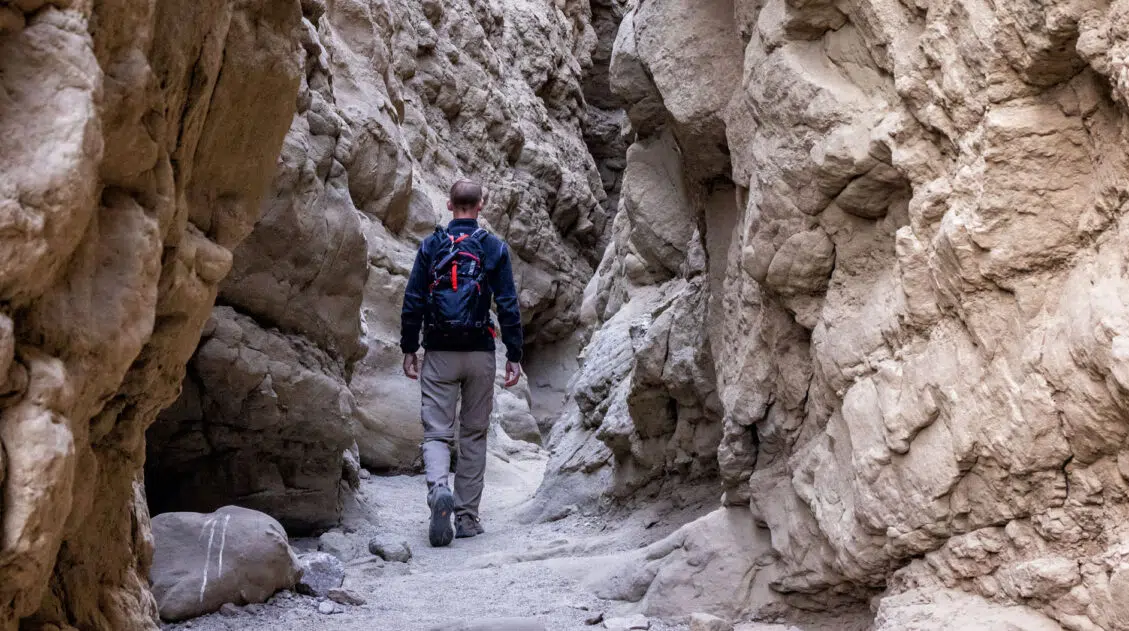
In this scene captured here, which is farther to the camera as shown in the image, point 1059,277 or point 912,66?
point 912,66

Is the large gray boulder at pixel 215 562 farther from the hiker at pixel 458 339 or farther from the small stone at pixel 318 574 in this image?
the hiker at pixel 458 339

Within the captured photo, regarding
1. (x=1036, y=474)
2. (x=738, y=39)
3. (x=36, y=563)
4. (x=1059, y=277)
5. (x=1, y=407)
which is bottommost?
(x=36, y=563)

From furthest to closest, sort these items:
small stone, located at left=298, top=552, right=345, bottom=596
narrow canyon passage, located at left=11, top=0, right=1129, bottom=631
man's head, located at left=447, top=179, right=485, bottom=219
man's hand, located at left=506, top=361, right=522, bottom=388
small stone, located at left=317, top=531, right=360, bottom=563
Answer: man's hand, located at left=506, top=361, right=522, bottom=388 < man's head, located at left=447, top=179, right=485, bottom=219 < small stone, located at left=317, top=531, right=360, bottom=563 < small stone, located at left=298, top=552, right=345, bottom=596 < narrow canyon passage, located at left=11, top=0, right=1129, bottom=631

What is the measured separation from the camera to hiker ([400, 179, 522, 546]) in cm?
653

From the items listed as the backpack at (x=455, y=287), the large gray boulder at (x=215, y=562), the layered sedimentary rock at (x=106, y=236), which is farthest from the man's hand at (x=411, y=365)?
the layered sedimentary rock at (x=106, y=236)

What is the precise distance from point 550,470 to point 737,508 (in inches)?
139

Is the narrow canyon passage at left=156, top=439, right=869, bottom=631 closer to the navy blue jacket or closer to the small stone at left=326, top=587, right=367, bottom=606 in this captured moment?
the small stone at left=326, top=587, right=367, bottom=606

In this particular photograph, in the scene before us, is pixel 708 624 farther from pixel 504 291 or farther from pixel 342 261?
pixel 342 261

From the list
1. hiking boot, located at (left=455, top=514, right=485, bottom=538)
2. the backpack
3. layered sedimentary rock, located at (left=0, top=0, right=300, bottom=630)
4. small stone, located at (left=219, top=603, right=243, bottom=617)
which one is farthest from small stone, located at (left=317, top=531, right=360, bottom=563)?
layered sedimentary rock, located at (left=0, top=0, right=300, bottom=630)

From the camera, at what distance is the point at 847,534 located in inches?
144

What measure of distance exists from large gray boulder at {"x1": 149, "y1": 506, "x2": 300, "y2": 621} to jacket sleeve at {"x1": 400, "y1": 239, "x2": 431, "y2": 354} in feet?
7.14

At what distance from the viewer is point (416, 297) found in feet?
22.0

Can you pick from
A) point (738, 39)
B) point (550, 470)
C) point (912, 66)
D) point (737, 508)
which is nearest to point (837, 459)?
point (737, 508)

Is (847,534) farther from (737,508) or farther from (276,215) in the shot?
(276,215)
